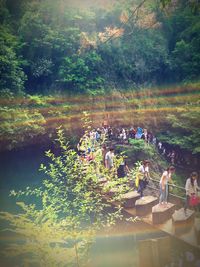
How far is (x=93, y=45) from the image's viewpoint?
1634cm

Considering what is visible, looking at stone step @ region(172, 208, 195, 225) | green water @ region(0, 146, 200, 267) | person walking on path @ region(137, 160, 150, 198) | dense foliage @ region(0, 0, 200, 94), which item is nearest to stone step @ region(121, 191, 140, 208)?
person walking on path @ region(137, 160, 150, 198)

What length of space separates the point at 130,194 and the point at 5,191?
5812mm

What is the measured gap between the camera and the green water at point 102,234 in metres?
10.2

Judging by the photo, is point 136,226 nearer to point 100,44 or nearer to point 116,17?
point 100,44

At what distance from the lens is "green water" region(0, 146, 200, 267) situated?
10211 mm

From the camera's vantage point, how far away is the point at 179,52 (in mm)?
18000

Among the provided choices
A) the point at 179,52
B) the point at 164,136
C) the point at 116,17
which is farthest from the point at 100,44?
the point at 164,136

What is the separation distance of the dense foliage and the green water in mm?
3158

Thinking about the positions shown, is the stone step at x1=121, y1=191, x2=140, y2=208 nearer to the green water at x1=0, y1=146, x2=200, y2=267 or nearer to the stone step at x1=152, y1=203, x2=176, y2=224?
the stone step at x1=152, y1=203, x2=176, y2=224

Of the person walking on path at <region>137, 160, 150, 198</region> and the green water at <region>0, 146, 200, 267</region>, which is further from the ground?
the person walking on path at <region>137, 160, 150, 198</region>

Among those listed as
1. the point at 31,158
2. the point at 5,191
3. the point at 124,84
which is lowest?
the point at 5,191

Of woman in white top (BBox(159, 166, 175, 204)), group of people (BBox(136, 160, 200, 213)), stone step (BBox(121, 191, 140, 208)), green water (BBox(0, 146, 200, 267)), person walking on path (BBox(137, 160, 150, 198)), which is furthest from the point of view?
green water (BBox(0, 146, 200, 267))

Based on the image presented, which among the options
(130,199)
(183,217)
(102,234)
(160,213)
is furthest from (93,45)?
(183,217)

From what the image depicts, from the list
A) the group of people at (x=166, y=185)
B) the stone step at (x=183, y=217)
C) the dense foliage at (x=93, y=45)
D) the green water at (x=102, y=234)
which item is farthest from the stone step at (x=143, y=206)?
the dense foliage at (x=93, y=45)
